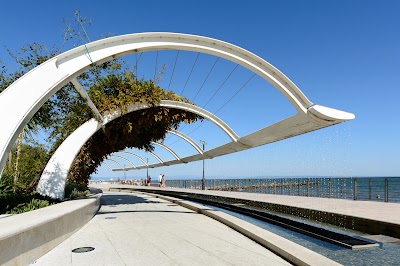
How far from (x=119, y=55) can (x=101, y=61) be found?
0.59 metres

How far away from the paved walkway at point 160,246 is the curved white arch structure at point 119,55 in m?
2.93

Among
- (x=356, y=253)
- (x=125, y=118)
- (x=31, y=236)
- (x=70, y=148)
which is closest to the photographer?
(x=31, y=236)

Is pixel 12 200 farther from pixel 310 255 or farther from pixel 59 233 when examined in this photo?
pixel 310 255

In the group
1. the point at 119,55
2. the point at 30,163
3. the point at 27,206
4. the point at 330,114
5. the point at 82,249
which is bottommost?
the point at 82,249

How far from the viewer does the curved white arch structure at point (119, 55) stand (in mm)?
7855

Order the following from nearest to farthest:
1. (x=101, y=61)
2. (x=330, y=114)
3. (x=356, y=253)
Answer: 1. (x=356, y=253)
2. (x=330, y=114)
3. (x=101, y=61)

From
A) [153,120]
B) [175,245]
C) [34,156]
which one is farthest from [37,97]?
[34,156]

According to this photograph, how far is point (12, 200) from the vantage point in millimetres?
8773

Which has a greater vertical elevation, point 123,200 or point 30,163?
point 30,163

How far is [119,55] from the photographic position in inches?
375

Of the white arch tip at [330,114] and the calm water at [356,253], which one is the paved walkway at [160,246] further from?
the white arch tip at [330,114]

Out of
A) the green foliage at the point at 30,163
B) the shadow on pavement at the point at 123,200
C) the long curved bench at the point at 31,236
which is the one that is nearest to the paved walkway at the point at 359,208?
the shadow on pavement at the point at 123,200

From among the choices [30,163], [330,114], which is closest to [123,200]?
[30,163]

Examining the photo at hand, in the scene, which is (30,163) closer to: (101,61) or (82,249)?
(101,61)
